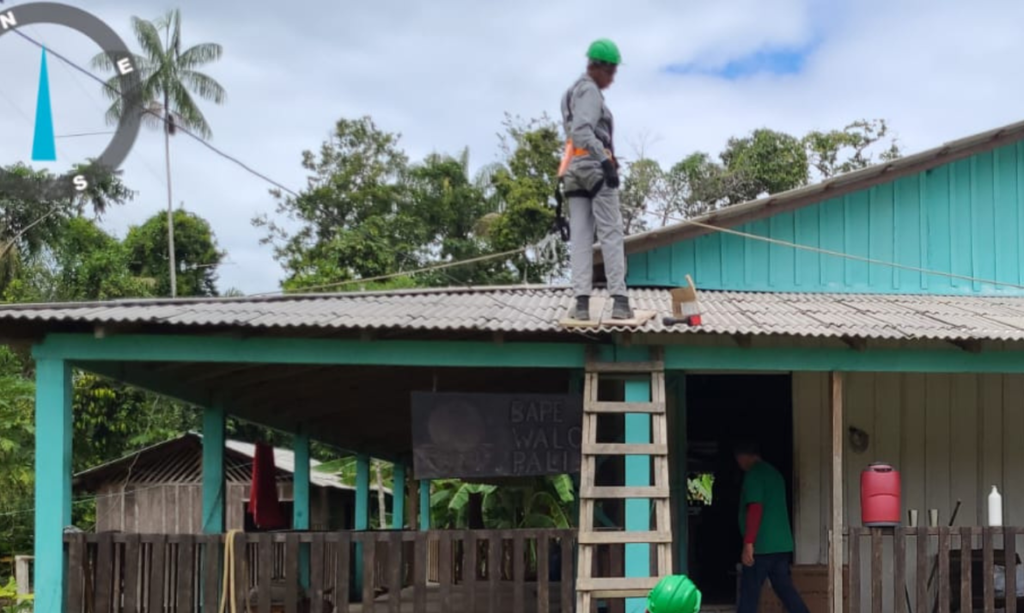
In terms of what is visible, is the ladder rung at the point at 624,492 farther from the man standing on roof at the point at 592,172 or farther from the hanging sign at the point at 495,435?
the man standing on roof at the point at 592,172

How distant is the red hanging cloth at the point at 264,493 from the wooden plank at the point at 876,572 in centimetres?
592

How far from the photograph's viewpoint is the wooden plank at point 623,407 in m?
7.89

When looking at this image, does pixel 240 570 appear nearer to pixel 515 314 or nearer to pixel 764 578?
pixel 515 314

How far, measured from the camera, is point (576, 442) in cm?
841

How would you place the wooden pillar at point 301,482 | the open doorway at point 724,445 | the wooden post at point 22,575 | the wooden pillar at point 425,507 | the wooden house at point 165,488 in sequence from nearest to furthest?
the open doorway at point 724,445 → the wooden pillar at point 301,482 → the wooden pillar at point 425,507 → the wooden post at point 22,575 → the wooden house at point 165,488

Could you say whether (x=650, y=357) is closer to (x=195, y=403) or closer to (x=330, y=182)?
(x=195, y=403)

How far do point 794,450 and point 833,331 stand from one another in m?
2.77

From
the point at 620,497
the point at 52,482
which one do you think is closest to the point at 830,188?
the point at 620,497

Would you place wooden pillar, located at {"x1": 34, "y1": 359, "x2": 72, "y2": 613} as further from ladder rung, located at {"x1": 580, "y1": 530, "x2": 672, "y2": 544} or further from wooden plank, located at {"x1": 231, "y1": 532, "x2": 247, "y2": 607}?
ladder rung, located at {"x1": 580, "y1": 530, "x2": 672, "y2": 544}

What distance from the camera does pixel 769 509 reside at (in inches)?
372

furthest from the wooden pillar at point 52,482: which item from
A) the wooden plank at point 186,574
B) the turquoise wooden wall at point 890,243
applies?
the turquoise wooden wall at point 890,243

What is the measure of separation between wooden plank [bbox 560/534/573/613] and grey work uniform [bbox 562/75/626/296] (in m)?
1.67

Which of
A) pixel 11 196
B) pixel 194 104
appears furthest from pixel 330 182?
pixel 11 196

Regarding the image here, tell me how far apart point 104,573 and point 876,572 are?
4995mm
